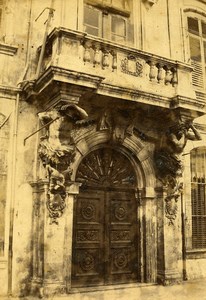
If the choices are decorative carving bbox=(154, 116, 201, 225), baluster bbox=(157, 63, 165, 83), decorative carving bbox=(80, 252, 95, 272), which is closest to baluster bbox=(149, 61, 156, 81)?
baluster bbox=(157, 63, 165, 83)

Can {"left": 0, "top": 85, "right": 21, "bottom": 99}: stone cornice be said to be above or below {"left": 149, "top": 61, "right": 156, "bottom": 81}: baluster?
below

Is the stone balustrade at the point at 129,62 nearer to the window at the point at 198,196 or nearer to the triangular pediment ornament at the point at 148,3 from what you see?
the triangular pediment ornament at the point at 148,3

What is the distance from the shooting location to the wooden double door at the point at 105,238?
689 cm

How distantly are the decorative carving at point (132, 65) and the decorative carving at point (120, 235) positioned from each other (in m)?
3.27

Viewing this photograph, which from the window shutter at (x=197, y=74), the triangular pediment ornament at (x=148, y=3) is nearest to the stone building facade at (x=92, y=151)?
the triangular pediment ornament at (x=148, y=3)

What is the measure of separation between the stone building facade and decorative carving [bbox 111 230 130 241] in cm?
2

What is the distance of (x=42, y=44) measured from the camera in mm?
6812

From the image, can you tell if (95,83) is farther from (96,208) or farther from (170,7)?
(170,7)

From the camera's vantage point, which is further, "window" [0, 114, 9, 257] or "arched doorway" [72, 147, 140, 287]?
"arched doorway" [72, 147, 140, 287]

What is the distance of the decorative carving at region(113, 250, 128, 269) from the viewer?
23.9 ft

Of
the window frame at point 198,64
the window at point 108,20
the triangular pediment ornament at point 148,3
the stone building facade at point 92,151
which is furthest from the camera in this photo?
the window frame at point 198,64

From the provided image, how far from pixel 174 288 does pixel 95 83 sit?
4384 millimetres

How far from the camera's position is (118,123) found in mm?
7391

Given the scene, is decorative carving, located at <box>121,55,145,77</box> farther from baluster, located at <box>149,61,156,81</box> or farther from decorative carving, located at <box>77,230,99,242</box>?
decorative carving, located at <box>77,230,99,242</box>
